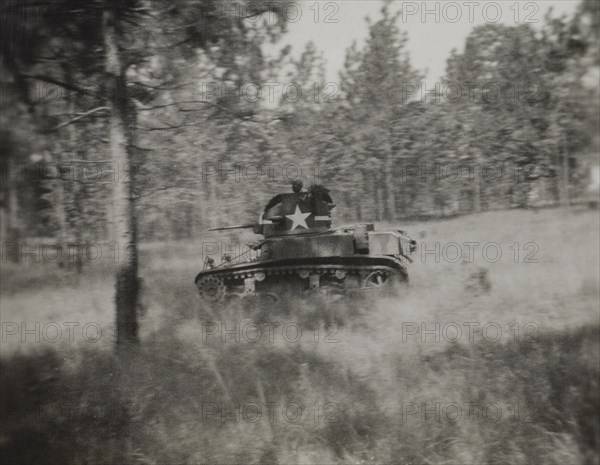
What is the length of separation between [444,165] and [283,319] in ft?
6.09

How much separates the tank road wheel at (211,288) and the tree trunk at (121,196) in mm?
516

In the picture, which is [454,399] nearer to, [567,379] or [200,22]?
[567,379]

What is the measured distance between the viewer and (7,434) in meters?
3.75

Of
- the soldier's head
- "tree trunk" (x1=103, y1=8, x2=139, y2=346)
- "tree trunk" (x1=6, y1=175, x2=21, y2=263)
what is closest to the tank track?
"tree trunk" (x1=103, y1=8, x2=139, y2=346)

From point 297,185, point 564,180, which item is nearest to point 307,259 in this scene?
point 297,185

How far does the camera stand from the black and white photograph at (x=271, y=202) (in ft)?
12.1

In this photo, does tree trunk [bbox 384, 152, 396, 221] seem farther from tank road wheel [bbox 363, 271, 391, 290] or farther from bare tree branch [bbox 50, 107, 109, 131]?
bare tree branch [bbox 50, 107, 109, 131]

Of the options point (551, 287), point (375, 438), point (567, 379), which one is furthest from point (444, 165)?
point (375, 438)

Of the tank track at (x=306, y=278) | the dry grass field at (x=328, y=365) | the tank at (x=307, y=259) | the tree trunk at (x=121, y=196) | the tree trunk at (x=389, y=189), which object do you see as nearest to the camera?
the dry grass field at (x=328, y=365)

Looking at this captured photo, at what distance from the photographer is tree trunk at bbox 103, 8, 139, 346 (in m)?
3.75

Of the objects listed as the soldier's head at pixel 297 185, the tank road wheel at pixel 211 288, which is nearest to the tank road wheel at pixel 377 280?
the soldier's head at pixel 297 185

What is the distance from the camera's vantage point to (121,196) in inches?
150

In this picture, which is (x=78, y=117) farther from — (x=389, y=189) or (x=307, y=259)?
(x=389, y=189)

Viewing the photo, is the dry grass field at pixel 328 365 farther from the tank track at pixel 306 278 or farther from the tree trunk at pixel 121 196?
the tank track at pixel 306 278
